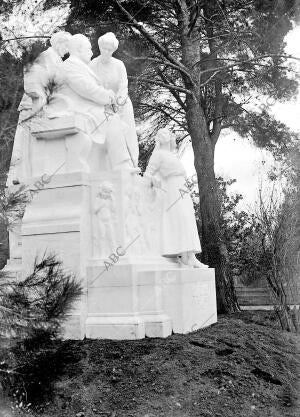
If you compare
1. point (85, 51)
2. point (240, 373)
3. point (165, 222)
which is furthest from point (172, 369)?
point (85, 51)

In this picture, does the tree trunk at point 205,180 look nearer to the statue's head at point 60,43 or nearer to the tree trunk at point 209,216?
the tree trunk at point 209,216

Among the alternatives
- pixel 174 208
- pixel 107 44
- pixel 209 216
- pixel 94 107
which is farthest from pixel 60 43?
pixel 209 216

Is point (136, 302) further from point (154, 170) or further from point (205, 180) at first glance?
point (205, 180)

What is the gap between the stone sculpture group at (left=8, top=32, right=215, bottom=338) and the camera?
6383 mm

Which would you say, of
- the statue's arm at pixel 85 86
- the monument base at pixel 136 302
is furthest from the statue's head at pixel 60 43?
the monument base at pixel 136 302

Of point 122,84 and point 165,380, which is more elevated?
point 122,84

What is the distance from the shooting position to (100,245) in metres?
6.52

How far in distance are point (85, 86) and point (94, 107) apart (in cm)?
30

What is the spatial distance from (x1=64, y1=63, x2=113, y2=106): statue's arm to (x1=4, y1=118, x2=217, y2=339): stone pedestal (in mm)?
576

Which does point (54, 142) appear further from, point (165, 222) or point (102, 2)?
point (102, 2)

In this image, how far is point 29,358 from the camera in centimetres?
394

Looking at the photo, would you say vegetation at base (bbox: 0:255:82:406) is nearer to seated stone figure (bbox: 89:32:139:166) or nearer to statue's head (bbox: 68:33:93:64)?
seated stone figure (bbox: 89:32:139:166)

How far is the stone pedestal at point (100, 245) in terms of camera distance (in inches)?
249

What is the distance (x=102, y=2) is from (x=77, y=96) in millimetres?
4855
